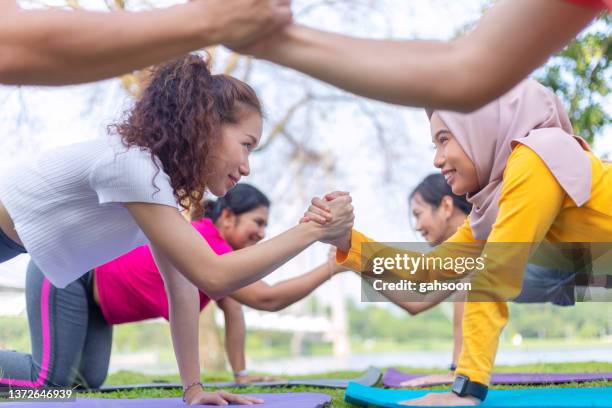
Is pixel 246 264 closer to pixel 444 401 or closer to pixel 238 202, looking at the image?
pixel 444 401

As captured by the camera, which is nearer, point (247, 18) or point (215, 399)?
point (247, 18)

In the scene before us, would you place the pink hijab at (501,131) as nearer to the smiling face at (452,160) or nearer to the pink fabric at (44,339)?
the smiling face at (452,160)

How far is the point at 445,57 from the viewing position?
1353mm

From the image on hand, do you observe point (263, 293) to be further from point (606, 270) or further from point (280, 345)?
point (280, 345)

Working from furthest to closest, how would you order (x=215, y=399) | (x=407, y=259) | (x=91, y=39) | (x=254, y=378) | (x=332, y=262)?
(x=254, y=378), (x=332, y=262), (x=407, y=259), (x=215, y=399), (x=91, y=39)

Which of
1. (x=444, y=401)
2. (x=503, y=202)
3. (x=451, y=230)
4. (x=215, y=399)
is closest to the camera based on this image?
(x=444, y=401)

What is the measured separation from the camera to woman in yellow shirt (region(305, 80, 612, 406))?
2.12 metres

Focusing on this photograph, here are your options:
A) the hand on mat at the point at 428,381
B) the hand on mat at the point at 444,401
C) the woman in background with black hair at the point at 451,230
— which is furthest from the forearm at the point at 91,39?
the woman in background with black hair at the point at 451,230

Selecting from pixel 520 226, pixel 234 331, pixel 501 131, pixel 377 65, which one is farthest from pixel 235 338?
pixel 377 65

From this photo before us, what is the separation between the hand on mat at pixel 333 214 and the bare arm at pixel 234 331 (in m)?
1.75

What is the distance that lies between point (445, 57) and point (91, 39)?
0.63 meters

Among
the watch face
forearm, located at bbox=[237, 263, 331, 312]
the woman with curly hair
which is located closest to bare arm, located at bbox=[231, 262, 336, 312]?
forearm, located at bbox=[237, 263, 331, 312]

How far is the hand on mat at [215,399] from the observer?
2.35m

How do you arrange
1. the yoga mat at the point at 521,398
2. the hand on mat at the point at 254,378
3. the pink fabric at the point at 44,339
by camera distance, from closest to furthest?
the yoga mat at the point at 521,398 < the pink fabric at the point at 44,339 < the hand on mat at the point at 254,378
